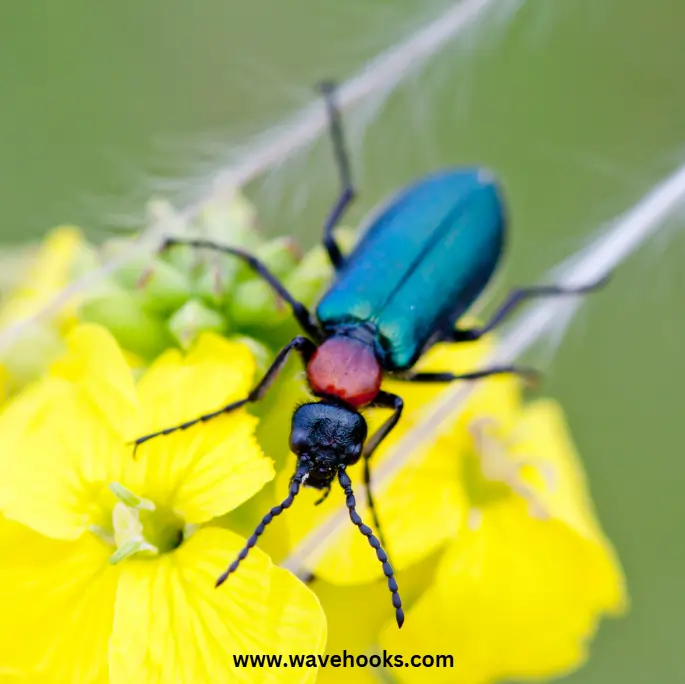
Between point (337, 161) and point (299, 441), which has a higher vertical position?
point (337, 161)

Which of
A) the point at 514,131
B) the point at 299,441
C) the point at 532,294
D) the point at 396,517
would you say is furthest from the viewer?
the point at 514,131

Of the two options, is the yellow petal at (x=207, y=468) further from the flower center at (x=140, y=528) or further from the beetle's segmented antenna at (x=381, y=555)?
the beetle's segmented antenna at (x=381, y=555)

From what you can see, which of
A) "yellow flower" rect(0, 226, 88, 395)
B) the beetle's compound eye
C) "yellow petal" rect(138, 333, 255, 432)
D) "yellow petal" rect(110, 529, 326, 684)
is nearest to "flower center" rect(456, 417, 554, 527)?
the beetle's compound eye

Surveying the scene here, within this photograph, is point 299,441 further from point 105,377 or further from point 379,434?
point 105,377

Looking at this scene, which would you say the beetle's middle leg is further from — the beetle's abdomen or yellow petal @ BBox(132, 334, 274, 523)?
yellow petal @ BBox(132, 334, 274, 523)

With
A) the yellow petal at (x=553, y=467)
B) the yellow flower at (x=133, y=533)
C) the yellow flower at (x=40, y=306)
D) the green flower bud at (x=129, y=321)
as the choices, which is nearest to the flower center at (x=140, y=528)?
the yellow flower at (x=133, y=533)

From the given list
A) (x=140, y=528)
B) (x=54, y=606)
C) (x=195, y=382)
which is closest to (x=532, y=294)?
(x=195, y=382)

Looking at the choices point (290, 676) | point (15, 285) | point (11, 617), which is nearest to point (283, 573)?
point (290, 676)
